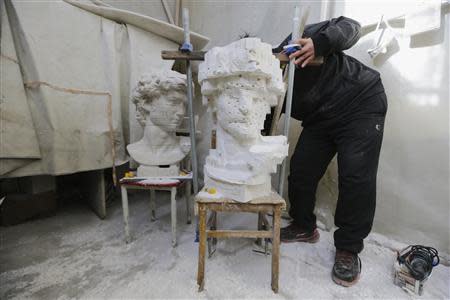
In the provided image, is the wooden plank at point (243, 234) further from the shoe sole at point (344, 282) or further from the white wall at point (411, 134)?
the white wall at point (411, 134)

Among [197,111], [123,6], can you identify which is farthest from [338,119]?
[123,6]

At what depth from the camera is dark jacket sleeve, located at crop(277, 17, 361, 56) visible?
1.42 metres

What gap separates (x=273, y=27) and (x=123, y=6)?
1948mm

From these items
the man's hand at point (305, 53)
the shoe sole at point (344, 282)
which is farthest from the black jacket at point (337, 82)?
the shoe sole at point (344, 282)

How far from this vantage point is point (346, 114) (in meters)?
1.60

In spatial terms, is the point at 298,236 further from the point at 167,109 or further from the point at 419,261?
the point at 167,109

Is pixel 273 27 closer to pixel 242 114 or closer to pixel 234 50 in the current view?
pixel 234 50

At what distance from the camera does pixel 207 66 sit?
1399 millimetres

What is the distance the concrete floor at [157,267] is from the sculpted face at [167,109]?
96 centimetres

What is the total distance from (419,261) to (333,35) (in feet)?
5.01

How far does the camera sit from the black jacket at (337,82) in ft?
5.07

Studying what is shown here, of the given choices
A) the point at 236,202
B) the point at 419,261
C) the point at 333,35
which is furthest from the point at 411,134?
the point at 236,202

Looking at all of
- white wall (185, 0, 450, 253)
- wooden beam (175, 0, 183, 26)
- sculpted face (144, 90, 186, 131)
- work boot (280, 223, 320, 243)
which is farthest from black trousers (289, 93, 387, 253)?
wooden beam (175, 0, 183, 26)

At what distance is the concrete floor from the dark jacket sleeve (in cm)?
145
